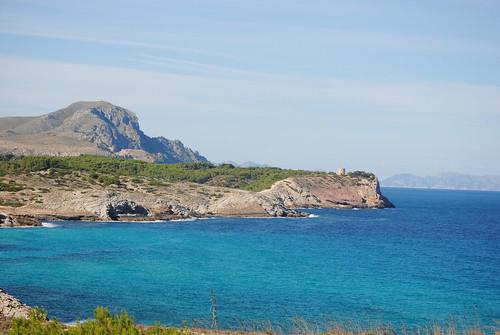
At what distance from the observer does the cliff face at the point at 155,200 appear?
85.7m

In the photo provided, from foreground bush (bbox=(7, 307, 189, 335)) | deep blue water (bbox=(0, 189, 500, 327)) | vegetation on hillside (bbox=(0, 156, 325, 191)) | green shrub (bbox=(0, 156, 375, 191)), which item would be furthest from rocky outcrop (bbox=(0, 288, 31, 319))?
green shrub (bbox=(0, 156, 375, 191))

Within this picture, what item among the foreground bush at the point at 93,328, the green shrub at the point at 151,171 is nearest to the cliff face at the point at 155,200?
the green shrub at the point at 151,171

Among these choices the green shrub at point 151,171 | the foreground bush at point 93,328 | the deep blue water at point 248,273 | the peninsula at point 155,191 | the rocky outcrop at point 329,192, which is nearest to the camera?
the foreground bush at point 93,328

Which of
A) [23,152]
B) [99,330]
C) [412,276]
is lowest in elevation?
[412,276]

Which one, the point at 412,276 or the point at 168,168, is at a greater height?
the point at 168,168

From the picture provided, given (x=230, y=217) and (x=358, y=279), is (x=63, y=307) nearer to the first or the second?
(x=358, y=279)

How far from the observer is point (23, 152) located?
17450 centimetres

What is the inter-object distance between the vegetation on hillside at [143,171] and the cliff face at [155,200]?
178 inches

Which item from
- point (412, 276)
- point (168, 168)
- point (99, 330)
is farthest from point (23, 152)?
point (99, 330)

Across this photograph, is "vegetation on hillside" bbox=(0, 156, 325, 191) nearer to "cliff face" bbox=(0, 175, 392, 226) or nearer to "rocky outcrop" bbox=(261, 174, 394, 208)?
"cliff face" bbox=(0, 175, 392, 226)

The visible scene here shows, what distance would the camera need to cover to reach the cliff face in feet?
281

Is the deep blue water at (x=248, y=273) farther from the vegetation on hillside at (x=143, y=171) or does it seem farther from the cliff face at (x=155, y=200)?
the vegetation on hillside at (x=143, y=171)

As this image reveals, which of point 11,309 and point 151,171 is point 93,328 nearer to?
point 11,309

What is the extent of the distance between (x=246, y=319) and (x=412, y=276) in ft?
78.0
